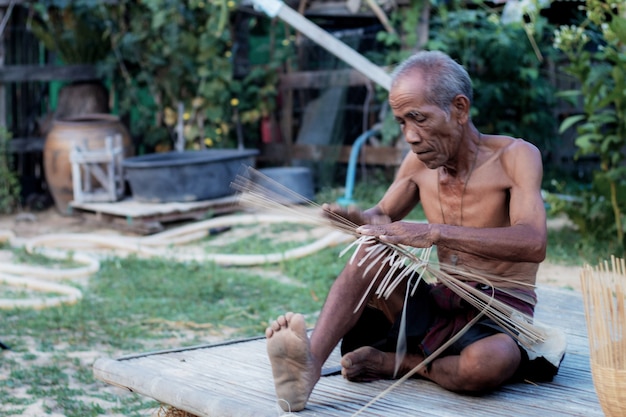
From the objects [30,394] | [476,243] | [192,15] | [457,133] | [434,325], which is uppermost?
[192,15]

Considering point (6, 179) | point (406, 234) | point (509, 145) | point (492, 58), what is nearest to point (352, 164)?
point (492, 58)

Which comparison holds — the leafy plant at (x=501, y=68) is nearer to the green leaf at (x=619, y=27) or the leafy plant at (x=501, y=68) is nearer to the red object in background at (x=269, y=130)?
the red object in background at (x=269, y=130)

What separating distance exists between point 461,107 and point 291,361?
0.94 metres

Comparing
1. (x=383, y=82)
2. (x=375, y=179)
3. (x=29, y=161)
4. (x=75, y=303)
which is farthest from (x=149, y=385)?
→ (x=29, y=161)

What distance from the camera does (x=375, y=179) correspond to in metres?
8.62

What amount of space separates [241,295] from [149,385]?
8.28 ft

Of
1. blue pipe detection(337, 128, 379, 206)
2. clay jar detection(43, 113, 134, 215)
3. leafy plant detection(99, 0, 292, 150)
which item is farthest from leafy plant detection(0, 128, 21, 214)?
blue pipe detection(337, 128, 379, 206)

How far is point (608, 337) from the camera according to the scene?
6.91 ft

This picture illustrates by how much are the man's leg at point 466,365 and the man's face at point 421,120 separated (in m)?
0.58

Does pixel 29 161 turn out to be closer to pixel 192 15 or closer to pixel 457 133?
pixel 192 15

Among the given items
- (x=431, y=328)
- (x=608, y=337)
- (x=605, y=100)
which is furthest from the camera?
(x=605, y=100)

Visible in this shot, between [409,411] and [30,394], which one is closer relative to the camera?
[409,411]

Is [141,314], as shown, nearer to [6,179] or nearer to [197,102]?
[6,179]

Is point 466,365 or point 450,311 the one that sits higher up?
point 450,311
